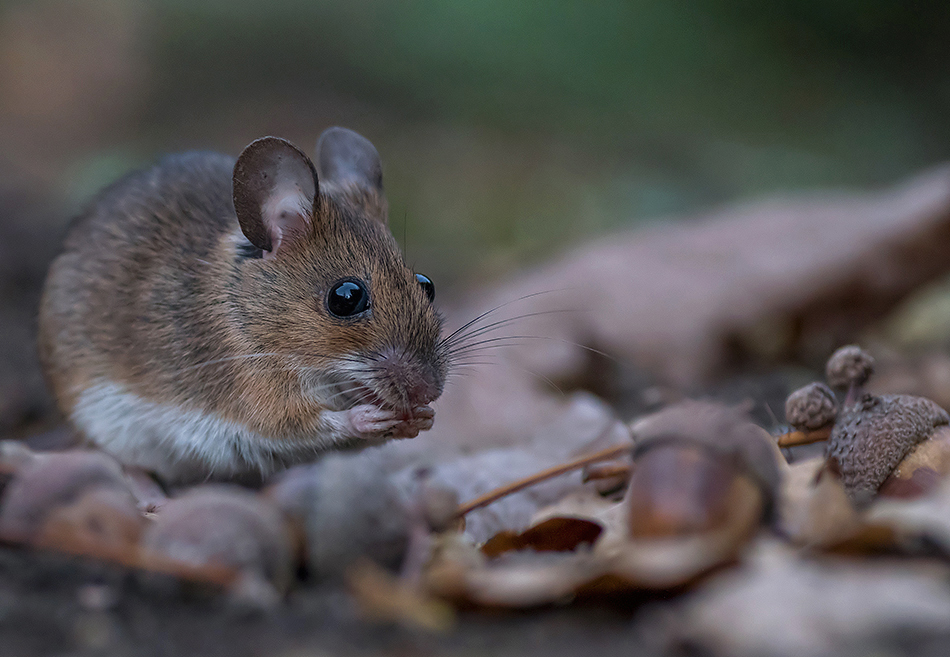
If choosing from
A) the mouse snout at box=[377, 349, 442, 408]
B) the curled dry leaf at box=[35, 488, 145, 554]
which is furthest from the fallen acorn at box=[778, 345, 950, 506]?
the curled dry leaf at box=[35, 488, 145, 554]

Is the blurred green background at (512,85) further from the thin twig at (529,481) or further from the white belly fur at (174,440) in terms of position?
the thin twig at (529,481)

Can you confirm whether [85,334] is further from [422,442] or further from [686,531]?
[686,531]

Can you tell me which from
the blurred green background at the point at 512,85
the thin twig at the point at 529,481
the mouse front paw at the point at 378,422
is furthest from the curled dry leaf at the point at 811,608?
the blurred green background at the point at 512,85

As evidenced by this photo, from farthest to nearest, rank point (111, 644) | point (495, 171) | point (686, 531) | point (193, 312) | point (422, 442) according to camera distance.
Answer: point (495, 171) → point (422, 442) → point (193, 312) → point (686, 531) → point (111, 644)

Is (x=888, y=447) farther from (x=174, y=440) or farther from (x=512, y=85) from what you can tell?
(x=512, y=85)

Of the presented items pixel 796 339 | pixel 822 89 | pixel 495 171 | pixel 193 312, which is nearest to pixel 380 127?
pixel 495 171

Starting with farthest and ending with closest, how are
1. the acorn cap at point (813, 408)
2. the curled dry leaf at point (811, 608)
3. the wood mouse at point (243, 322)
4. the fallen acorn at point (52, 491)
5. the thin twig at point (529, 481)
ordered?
the wood mouse at point (243, 322) → the acorn cap at point (813, 408) → the thin twig at point (529, 481) → the fallen acorn at point (52, 491) → the curled dry leaf at point (811, 608)

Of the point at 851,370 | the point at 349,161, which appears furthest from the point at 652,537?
the point at 349,161
